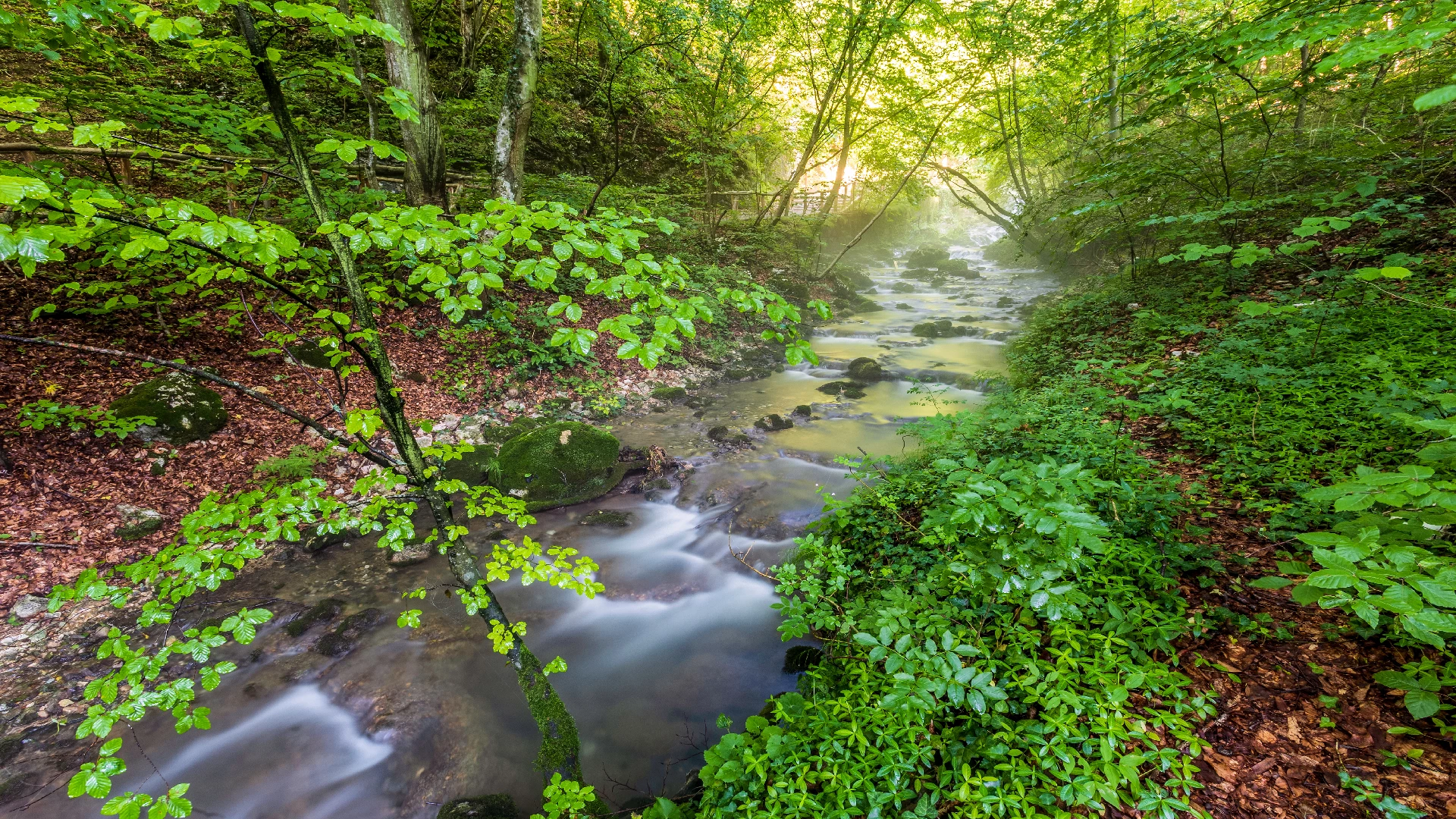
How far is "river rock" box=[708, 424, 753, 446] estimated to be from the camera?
863 cm

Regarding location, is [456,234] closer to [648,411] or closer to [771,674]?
[771,674]

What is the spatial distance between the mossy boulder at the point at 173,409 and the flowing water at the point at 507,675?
2062mm

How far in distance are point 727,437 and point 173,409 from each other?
7173 millimetres

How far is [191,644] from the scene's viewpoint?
2.04 metres

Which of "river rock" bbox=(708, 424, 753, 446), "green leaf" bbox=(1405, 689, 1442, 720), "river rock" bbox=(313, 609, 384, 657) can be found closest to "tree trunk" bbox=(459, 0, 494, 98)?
"river rock" bbox=(708, 424, 753, 446)

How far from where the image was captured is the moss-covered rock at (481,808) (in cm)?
344

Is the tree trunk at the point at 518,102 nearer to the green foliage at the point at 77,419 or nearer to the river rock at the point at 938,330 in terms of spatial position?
the green foliage at the point at 77,419

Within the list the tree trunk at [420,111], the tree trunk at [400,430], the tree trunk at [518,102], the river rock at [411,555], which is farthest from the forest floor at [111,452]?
the tree trunk at [518,102]

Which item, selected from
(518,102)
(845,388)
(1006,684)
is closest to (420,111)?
(518,102)

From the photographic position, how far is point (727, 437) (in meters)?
8.80

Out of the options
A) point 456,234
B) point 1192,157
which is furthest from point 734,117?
point 456,234

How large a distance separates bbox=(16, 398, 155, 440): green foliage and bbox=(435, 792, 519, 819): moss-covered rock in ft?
18.5

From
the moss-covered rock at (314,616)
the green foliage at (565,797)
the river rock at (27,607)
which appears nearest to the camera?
the green foliage at (565,797)

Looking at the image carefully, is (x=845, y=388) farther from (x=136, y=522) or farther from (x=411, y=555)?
(x=136, y=522)
